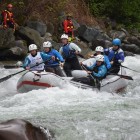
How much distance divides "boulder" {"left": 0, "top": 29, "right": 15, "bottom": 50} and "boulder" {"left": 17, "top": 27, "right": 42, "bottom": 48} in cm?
116

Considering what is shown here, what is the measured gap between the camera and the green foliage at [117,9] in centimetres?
2514

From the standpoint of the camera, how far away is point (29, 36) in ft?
54.0

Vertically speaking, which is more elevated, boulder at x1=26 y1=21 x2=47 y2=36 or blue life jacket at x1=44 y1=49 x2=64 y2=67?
blue life jacket at x1=44 y1=49 x2=64 y2=67

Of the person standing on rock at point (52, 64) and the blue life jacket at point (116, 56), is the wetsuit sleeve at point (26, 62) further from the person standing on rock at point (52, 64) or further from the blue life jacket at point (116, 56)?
the blue life jacket at point (116, 56)

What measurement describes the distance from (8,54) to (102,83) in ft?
18.7

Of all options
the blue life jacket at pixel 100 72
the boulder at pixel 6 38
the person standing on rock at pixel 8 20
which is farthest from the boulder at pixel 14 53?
the blue life jacket at pixel 100 72

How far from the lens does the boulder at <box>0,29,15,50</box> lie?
1518 centimetres

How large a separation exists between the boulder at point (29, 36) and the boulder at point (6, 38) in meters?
1.16

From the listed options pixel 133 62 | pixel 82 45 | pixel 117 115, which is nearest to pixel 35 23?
pixel 82 45

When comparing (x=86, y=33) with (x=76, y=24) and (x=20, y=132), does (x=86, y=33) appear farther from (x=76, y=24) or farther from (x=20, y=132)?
(x=20, y=132)

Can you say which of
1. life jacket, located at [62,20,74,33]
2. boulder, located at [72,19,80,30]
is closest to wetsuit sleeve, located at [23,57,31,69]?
life jacket, located at [62,20,74,33]

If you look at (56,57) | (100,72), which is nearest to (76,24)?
(56,57)

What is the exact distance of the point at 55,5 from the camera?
835 inches

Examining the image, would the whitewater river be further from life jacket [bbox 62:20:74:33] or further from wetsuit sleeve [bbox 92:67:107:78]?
life jacket [bbox 62:20:74:33]
